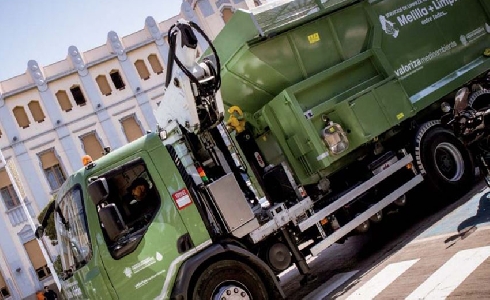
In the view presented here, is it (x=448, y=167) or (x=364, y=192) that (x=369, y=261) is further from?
(x=448, y=167)

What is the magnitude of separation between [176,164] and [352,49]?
3.32 metres

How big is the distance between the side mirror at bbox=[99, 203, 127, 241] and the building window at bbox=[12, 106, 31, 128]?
22.7 m

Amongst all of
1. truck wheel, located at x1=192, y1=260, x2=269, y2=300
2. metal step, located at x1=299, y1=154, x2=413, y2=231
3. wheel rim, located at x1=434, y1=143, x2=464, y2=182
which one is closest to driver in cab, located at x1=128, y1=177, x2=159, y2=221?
truck wheel, located at x1=192, y1=260, x2=269, y2=300

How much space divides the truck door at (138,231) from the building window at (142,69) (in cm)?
2221

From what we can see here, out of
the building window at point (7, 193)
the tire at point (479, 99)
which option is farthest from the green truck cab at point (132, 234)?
the building window at point (7, 193)

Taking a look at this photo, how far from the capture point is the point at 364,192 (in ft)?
20.6

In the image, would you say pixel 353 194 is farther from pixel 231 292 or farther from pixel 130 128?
pixel 130 128

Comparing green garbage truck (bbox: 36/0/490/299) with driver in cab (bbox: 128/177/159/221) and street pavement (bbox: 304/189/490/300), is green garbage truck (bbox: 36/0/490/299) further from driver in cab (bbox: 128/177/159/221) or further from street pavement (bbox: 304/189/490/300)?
street pavement (bbox: 304/189/490/300)

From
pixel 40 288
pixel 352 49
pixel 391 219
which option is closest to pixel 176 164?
pixel 352 49

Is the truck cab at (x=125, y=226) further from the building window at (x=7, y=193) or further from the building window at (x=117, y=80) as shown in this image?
the building window at (x=117, y=80)

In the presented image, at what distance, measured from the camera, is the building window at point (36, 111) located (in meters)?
24.6

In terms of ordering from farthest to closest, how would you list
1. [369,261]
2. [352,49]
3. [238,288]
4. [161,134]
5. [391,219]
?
[391,219] < [352,49] < [369,261] < [161,134] < [238,288]

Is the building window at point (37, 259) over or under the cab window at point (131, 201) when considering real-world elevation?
over

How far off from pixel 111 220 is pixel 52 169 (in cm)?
2209
